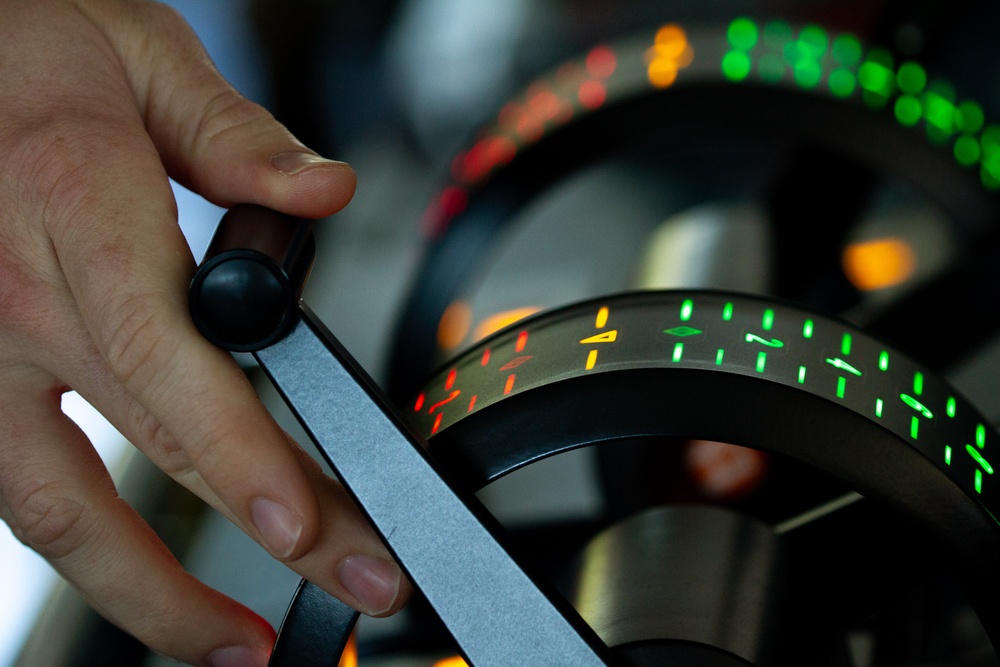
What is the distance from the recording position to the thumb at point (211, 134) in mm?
471

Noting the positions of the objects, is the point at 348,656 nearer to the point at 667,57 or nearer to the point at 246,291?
the point at 246,291

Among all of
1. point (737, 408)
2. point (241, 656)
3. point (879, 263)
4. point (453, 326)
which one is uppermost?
point (879, 263)

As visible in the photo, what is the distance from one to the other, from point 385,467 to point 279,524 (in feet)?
0.19

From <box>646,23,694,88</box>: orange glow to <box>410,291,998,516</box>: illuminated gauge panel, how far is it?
1.55 ft

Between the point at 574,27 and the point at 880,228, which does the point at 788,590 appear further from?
the point at 574,27

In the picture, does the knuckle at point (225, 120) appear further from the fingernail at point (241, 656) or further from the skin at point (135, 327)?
the fingernail at point (241, 656)

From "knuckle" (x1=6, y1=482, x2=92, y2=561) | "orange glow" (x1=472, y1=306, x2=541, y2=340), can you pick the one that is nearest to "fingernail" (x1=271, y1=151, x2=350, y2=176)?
"knuckle" (x1=6, y1=482, x2=92, y2=561)

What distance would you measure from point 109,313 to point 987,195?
744mm

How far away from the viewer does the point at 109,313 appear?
420 millimetres

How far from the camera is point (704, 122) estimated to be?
86cm

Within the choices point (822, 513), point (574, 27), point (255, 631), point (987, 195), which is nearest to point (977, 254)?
point (987, 195)

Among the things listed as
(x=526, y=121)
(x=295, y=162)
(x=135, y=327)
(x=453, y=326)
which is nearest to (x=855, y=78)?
(x=526, y=121)

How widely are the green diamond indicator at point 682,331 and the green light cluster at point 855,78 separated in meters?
0.49

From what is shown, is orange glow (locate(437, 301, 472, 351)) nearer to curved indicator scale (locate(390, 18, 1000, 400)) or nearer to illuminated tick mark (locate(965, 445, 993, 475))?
curved indicator scale (locate(390, 18, 1000, 400))
